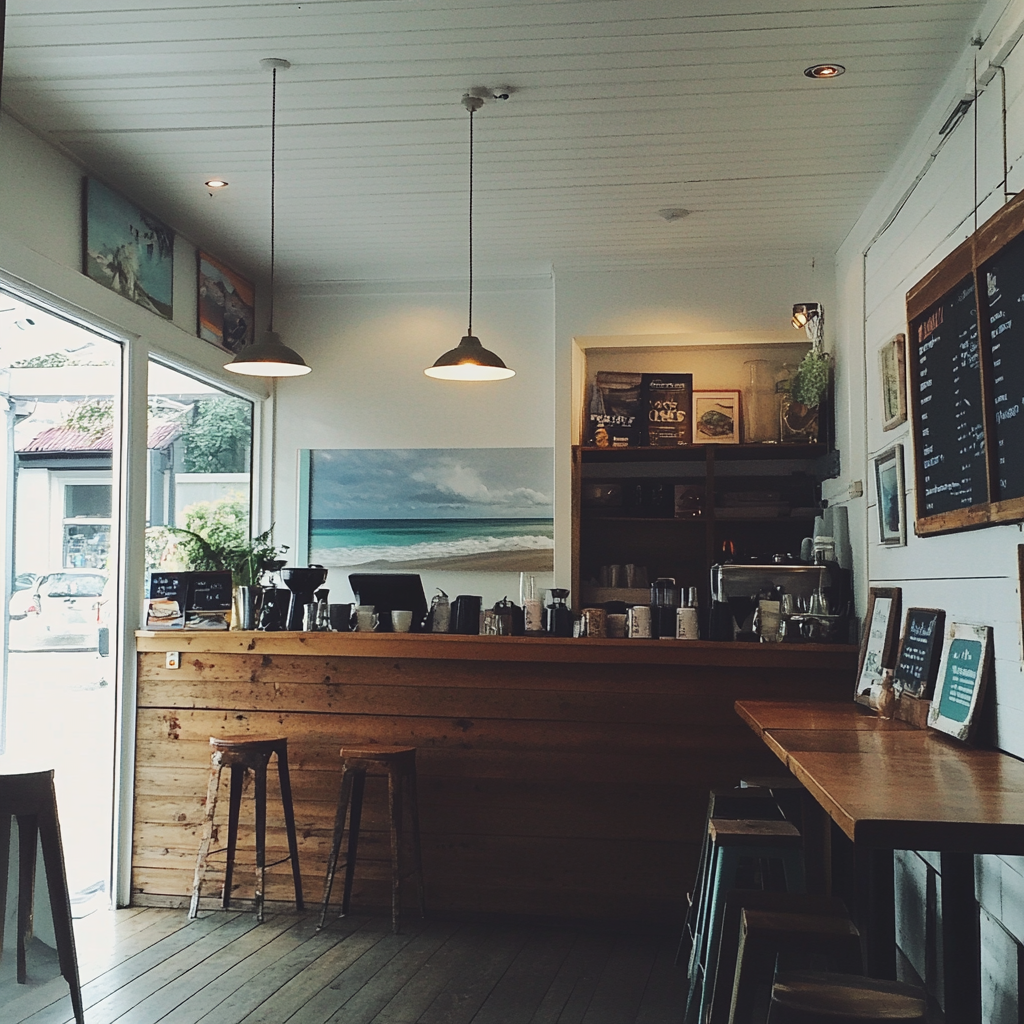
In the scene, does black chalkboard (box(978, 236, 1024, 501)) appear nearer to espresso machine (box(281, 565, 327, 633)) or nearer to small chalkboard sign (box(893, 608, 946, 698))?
small chalkboard sign (box(893, 608, 946, 698))

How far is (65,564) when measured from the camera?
4.38 m

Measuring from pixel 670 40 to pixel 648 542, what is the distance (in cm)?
328

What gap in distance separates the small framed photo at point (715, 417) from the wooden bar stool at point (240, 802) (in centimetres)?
284

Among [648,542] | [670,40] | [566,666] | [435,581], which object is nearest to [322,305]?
[435,581]

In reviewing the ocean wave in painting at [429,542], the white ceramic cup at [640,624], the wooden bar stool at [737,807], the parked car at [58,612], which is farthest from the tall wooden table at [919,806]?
the ocean wave in painting at [429,542]

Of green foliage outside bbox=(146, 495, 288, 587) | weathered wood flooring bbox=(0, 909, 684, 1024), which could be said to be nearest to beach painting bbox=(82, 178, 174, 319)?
green foliage outside bbox=(146, 495, 288, 587)

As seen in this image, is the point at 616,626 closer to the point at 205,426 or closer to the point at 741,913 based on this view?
the point at 741,913

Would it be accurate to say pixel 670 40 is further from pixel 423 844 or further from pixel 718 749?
pixel 423 844

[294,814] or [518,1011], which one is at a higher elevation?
[294,814]

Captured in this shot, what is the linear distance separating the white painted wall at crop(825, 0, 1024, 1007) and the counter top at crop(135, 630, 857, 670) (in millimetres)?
575

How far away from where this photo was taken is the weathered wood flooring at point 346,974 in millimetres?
3439

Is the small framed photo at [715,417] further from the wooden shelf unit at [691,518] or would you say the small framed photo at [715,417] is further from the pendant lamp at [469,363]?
the pendant lamp at [469,363]

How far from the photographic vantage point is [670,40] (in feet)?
11.2

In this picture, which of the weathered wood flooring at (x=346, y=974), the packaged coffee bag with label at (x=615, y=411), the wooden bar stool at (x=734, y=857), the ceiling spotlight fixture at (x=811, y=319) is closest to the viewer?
the wooden bar stool at (x=734, y=857)
